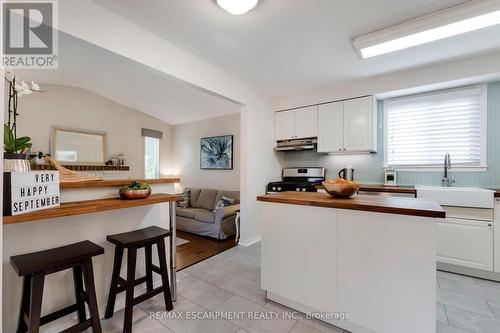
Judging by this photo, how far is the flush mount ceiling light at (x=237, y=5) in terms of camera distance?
1.75 metres

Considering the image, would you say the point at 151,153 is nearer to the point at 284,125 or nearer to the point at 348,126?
the point at 284,125

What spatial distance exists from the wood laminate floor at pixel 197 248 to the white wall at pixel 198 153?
4.59ft

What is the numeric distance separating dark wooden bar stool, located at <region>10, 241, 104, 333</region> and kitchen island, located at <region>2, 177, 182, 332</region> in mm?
100

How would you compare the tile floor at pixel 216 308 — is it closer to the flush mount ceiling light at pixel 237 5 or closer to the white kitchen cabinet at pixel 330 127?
the white kitchen cabinet at pixel 330 127

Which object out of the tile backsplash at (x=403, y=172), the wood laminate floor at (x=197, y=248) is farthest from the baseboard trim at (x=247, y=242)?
the tile backsplash at (x=403, y=172)

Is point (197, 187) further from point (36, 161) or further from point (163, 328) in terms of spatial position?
point (163, 328)

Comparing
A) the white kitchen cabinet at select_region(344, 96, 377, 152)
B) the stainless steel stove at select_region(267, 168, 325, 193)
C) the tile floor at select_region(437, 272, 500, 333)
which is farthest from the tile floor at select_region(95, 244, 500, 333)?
the white kitchen cabinet at select_region(344, 96, 377, 152)

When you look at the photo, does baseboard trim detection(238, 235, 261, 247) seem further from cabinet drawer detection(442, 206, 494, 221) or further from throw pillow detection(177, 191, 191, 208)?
cabinet drawer detection(442, 206, 494, 221)

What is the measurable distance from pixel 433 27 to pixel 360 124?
57.9 inches

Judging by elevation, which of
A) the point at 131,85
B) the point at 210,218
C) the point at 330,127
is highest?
the point at 131,85

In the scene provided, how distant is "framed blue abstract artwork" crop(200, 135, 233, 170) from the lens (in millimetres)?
4977

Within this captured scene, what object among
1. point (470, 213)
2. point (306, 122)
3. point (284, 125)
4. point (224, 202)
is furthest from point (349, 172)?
point (224, 202)

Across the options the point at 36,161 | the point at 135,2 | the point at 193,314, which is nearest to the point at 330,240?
the point at 193,314

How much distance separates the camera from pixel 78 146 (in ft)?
14.9
